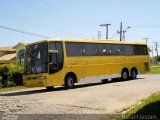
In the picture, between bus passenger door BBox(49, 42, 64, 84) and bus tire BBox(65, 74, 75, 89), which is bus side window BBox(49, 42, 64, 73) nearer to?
bus passenger door BBox(49, 42, 64, 84)

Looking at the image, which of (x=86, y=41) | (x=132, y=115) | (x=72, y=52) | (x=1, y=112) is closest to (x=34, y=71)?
(x=72, y=52)

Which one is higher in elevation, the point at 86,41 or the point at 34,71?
the point at 86,41

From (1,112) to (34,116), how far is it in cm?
177

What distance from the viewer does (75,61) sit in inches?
963

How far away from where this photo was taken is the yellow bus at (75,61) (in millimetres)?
22531

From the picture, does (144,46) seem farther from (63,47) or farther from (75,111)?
(75,111)

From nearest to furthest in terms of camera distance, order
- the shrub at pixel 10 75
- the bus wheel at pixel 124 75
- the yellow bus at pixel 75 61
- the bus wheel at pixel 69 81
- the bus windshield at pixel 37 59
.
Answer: the bus windshield at pixel 37 59 < the yellow bus at pixel 75 61 < the bus wheel at pixel 69 81 < the shrub at pixel 10 75 < the bus wheel at pixel 124 75

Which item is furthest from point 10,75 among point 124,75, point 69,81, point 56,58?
point 124,75

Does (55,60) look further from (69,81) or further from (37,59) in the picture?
(69,81)

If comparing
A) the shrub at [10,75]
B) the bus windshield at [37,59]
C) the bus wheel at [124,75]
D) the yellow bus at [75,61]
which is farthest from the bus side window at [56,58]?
the bus wheel at [124,75]

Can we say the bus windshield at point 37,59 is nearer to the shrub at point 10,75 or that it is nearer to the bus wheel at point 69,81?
the bus wheel at point 69,81

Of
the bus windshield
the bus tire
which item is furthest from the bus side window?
the bus tire

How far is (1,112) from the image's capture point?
43.9 feet

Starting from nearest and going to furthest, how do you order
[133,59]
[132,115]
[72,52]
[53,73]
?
1. [132,115]
2. [53,73]
3. [72,52]
4. [133,59]
